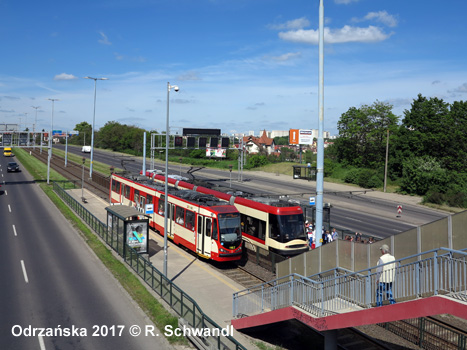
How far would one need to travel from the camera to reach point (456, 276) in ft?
26.6

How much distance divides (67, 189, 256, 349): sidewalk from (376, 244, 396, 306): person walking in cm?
542

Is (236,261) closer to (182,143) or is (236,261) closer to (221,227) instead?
(221,227)

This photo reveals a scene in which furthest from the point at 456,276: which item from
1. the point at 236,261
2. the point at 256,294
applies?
the point at 236,261

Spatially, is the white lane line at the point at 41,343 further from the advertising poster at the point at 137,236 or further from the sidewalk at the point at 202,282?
the advertising poster at the point at 137,236

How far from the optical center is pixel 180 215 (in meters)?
25.0

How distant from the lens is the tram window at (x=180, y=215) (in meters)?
24.5

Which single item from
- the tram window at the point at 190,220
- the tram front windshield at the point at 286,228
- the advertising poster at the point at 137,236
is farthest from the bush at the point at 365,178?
the advertising poster at the point at 137,236

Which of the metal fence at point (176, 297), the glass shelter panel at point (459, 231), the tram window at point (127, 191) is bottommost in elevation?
the metal fence at point (176, 297)

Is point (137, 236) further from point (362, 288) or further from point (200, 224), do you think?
point (362, 288)

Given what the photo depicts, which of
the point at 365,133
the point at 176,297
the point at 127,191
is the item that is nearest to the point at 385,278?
the point at 176,297

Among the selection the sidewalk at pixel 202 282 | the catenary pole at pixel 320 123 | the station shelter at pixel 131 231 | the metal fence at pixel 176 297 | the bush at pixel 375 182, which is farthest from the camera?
the bush at pixel 375 182

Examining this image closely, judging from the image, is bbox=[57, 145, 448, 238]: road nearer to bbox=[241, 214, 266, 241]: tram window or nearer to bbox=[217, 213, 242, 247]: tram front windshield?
bbox=[241, 214, 266, 241]: tram window

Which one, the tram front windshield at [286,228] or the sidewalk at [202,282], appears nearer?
the sidewalk at [202,282]

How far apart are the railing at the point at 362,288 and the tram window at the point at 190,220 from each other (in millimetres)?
8485
